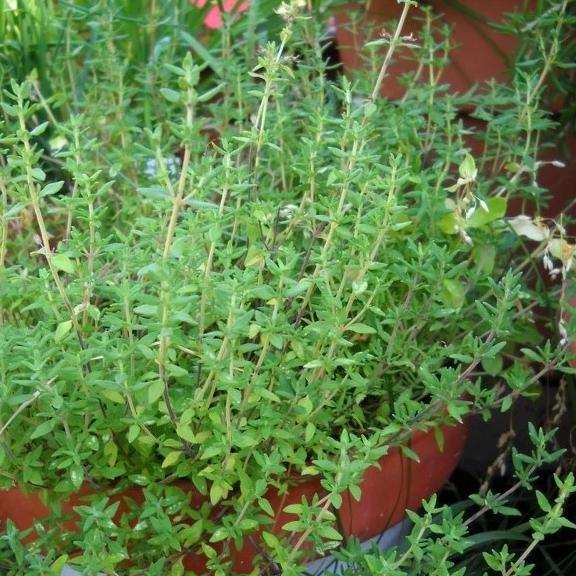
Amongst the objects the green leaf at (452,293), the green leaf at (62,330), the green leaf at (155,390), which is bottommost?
the green leaf at (452,293)

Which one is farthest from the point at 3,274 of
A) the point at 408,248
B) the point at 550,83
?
the point at 550,83

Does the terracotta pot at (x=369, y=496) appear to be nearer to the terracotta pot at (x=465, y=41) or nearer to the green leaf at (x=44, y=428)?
the green leaf at (x=44, y=428)

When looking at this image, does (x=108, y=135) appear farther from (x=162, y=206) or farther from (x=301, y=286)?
(x=301, y=286)

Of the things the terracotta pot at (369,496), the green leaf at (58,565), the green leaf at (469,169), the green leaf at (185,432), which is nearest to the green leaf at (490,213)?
the green leaf at (469,169)

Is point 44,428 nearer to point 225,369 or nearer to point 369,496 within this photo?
point 225,369

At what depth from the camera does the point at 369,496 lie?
4.01ft

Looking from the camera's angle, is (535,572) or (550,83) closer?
(535,572)

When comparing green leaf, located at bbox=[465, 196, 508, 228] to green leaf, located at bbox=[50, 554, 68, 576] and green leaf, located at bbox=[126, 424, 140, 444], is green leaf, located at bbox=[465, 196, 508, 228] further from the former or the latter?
green leaf, located at bbox=[50, 554, 68, 576]

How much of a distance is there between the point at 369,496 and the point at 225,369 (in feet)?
1.02

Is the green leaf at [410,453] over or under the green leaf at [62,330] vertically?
under

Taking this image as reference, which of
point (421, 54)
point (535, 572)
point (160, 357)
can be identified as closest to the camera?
point (160, 357)

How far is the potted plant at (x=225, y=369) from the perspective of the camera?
39.2 inches

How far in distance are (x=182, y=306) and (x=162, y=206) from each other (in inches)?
6.5

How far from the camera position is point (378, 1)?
200 cm
